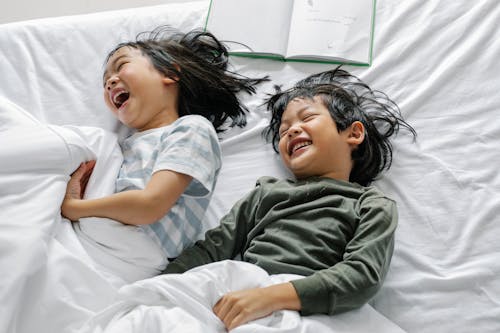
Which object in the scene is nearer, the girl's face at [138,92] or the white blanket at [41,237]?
the white blanket at [41,237]

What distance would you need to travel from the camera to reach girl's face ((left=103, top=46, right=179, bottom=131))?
1.30 m

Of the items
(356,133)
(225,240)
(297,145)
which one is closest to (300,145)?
(297,145)

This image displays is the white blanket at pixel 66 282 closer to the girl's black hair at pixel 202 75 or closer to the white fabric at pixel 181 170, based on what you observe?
the white fabric at pixel 181 170

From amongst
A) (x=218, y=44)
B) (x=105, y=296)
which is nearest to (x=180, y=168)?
(x=105, y=296)

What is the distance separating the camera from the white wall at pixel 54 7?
220cm

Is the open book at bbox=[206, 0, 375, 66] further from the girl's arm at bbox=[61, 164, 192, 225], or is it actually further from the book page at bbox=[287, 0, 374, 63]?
the girl's arm at bbox=[61, 164, 192, 225]

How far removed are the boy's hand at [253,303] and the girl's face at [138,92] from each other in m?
0.47

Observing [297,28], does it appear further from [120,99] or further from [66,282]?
[66,282]

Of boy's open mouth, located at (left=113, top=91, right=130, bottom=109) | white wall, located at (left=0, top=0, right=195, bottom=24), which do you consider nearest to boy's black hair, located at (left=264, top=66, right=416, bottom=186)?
boy's open mouth, located at (left=113, top=91, right=130, bottom=109)

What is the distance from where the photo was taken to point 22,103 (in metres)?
1.41

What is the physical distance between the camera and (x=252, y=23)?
1.56 metres

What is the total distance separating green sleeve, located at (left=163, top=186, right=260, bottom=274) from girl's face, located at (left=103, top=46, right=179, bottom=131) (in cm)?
25

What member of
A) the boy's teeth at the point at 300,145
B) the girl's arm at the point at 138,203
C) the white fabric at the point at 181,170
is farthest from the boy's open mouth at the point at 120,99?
the boy's teeth at the point at 300,145

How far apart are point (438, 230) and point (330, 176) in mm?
226
